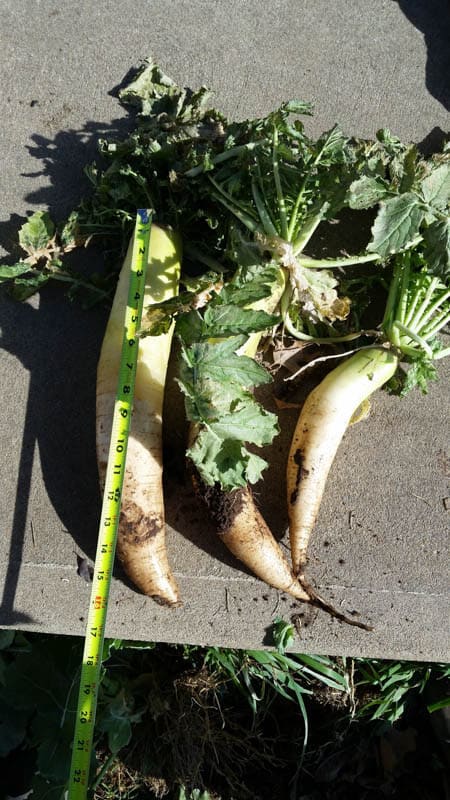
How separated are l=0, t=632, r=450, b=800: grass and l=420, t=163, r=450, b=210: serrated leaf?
208 cm

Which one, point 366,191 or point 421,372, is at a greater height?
point 366,191

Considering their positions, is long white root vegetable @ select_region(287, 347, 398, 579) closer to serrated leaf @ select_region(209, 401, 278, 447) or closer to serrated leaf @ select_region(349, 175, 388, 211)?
serrated leaf @ select_region(209, 401, 278, 447)

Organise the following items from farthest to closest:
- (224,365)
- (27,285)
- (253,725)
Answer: (253,725) → (27,285) → (224,365)

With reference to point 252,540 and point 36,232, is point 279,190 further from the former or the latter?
point 252,540

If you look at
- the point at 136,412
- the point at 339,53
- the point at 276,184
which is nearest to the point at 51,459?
the point at 136,412

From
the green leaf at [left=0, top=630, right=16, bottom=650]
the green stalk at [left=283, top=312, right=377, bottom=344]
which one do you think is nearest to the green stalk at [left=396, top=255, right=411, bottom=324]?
the green stalk at [left=283, top=312, right=377, bottom=344]

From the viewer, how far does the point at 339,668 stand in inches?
122

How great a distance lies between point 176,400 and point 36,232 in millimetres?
995

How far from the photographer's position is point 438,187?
253 cm

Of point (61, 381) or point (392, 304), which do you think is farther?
point (61, 381)

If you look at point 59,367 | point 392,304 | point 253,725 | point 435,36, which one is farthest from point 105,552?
point 435,36

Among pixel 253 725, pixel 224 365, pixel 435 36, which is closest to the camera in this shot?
pixel 224 365

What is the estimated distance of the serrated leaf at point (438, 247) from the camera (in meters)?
2.40

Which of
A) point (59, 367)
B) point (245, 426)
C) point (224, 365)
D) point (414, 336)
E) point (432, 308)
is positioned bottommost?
point (245, 426)
